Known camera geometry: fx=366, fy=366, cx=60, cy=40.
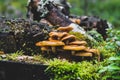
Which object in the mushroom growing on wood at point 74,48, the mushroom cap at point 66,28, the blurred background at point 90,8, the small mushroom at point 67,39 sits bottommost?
the blurred background at point 90,8

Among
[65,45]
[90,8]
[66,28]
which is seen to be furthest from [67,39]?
[90,8]

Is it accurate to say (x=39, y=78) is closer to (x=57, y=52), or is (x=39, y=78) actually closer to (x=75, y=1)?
(x=57, y=52)

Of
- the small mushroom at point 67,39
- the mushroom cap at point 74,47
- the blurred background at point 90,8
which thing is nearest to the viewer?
the mushroom cap at point 74,47

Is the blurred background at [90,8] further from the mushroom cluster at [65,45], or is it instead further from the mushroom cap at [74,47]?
the mushroom cap at [74,47]

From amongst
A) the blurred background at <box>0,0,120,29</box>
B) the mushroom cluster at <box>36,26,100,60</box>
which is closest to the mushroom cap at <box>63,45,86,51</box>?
the mushroom cluster at <box>36,26,100,60</box>

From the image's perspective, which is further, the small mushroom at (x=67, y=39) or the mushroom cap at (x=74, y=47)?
the small mushroom at (x=67, y=39)

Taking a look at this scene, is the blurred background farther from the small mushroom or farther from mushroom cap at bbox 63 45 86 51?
mushroom cap at bbox 63 45 86 51

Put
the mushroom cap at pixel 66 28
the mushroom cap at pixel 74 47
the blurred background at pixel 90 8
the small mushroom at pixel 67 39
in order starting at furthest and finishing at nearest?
the blurred background at pixel 90 8, the mushroom cap at pixel 66 28, the small mushroom at pixel 67 39, the mushroom cap at pixel 74 47

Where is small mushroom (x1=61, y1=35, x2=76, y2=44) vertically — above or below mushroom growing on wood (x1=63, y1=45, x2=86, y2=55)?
above

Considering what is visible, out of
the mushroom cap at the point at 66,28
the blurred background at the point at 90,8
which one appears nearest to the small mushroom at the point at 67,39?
the mushroom cap at the point at 66,28
